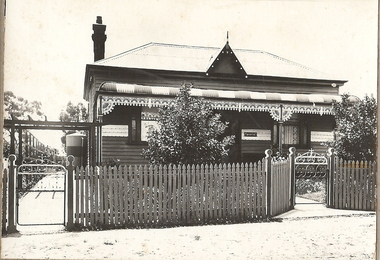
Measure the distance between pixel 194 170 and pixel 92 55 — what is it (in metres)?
3.18

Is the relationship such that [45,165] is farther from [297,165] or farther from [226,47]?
[297,165]

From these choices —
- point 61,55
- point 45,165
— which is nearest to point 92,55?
point 61,55

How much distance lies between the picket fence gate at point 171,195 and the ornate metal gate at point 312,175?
1419mm

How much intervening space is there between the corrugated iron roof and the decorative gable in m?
0.12

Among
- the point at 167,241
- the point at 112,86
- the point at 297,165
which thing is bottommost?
the point at 167,241

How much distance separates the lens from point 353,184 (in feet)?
30.5

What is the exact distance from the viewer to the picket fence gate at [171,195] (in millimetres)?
7633

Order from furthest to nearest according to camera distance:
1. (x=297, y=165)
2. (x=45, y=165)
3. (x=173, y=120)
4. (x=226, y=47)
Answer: (x=297, y=165)
(x=173, y=120)
(x=226, y=47)
(x=45, y=165)

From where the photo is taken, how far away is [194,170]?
821cm

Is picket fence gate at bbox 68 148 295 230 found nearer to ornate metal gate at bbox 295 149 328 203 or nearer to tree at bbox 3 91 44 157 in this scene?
tree at bbox 3 91 44 157

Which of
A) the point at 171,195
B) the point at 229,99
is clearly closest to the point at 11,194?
the point at 171,195

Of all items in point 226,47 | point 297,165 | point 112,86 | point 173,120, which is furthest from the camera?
point 297,165

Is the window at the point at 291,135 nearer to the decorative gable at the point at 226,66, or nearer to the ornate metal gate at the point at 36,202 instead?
the decorative gable at the point at 226,66

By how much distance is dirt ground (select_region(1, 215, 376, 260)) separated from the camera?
6.43 metres
